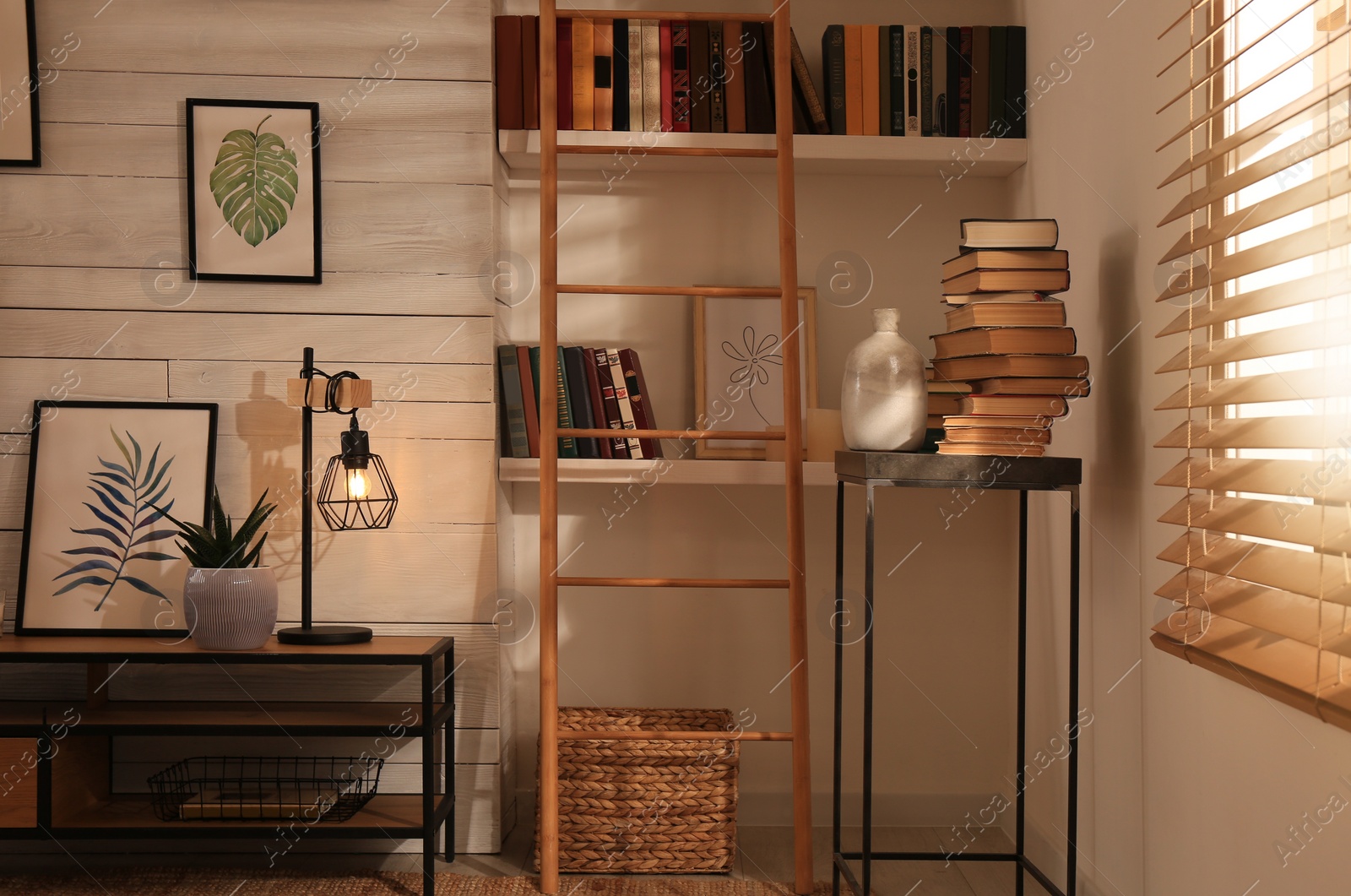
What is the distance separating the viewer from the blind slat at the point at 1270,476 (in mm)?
1131

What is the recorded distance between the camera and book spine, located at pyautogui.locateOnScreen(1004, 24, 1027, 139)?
2.38 metres

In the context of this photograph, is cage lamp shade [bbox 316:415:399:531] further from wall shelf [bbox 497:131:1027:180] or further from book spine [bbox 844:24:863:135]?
book spine [bbox 844:24:863:135]

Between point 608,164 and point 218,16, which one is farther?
point 608,164

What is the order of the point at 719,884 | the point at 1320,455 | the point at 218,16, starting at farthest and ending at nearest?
the point at 218,16, the point at 719,884, the point at 1320,455

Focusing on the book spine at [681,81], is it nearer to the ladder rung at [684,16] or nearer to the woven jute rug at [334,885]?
the ladder rung at [684,16]

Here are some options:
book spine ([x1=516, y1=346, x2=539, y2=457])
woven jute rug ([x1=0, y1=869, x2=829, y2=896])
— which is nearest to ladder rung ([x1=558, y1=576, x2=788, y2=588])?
book spine ([x1=516, y1=346, x2=539, y2=457])

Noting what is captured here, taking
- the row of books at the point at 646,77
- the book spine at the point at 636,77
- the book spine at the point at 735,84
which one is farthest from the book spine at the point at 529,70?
the book spine at the point at 735,84

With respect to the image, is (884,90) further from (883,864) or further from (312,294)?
(883,864)

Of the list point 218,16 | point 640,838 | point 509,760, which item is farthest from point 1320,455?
point 218,16

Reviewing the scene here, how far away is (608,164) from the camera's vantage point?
2.50 metres

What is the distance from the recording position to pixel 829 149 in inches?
92.0

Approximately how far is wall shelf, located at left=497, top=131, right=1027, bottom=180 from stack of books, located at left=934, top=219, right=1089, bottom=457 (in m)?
0.63

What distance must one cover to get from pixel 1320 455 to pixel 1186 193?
0.57 metres

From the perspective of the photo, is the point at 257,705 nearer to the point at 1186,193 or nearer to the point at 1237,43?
the point at 1186,193
